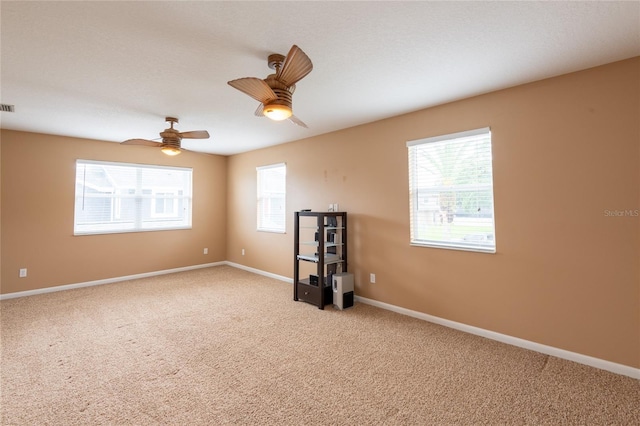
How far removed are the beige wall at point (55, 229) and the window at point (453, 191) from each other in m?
4.82

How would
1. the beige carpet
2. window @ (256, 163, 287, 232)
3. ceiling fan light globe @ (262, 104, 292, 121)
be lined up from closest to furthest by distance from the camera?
the beige carpet → ceiling fan light globe @ (262, 104, 292, 121) → window @ (256, 163, 287, 232)

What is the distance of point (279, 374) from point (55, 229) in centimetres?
469

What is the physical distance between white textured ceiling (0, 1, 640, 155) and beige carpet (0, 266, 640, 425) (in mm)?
2556

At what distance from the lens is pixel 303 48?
86.5 inches

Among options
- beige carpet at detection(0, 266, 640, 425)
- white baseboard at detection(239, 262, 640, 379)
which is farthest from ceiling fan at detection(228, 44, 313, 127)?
white baseboard at detection(239, 262, 640, 379)

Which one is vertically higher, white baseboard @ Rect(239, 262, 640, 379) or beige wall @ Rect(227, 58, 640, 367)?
beige wall @ Rect(227, 58, 640, 367)

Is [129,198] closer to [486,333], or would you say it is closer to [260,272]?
[260,272]

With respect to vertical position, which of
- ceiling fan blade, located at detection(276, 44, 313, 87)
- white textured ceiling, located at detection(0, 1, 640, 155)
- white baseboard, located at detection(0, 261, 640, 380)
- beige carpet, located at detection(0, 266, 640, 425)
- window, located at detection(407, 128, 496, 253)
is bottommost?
beige carpet, located at detection(0, 266, 640, 425)

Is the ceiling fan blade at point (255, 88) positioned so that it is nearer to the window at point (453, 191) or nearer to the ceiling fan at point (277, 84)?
the ceiling fan at point (277, 84)

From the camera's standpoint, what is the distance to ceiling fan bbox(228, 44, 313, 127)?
195 cm

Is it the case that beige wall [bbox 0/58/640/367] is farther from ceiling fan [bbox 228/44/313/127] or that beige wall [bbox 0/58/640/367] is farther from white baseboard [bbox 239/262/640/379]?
ceiling fan [bbox 228/44/313/127]

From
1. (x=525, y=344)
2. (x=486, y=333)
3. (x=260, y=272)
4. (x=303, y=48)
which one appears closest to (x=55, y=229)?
(x=260, y=272)

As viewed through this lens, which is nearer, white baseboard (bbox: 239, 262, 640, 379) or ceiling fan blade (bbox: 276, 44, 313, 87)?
ceiling fan blade (bbox: 276, 44, 313, 87)

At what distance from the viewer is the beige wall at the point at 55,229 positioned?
4344mm
